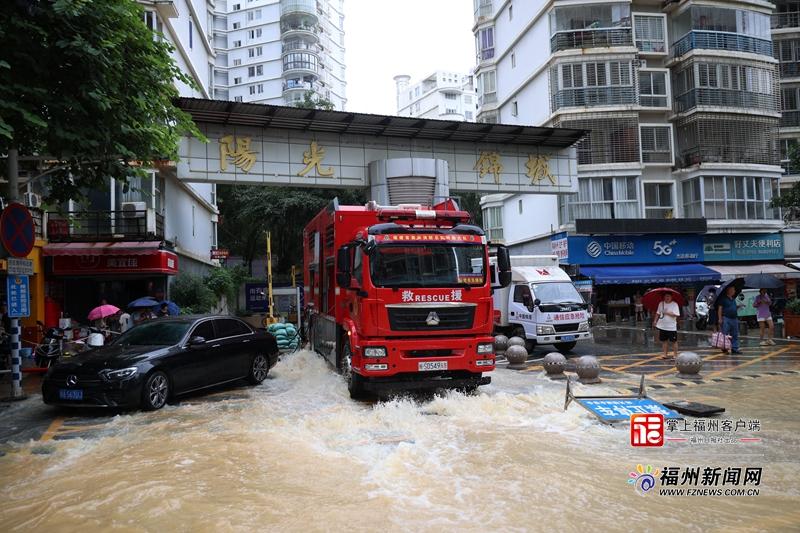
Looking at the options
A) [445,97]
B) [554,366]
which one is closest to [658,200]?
[554,366]

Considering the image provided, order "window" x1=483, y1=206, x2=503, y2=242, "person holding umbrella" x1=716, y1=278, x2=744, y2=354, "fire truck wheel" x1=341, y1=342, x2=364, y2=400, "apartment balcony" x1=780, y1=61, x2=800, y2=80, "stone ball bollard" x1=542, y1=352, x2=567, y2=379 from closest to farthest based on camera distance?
"fire truck wheel" x1=341, y1=342, x2=364, y2=400 → "stone ball bollard" x1=542, y1=352, x2=567, y2=379 → "person holding umbrella" x1=716, y1=278, x2=744, y2=354 → "apartment balcony" x1=780, y1=61, x2=800, y2=80 → "window" x1=483, y1=206, x2=503, y2=242

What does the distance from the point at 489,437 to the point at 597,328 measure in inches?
756

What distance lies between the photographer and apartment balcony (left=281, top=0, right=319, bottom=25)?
73938mm

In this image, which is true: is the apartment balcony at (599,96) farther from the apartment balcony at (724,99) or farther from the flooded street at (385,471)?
the flooded street at (385,471)

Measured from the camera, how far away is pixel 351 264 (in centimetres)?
938

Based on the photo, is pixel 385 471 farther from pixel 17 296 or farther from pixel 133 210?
pixel 133 210

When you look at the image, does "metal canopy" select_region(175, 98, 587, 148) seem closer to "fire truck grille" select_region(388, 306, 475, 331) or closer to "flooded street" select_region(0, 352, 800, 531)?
"fire truck grille" select_region(388, 306, 475, 331)

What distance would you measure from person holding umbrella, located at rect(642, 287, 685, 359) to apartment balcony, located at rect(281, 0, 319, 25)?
233 ft

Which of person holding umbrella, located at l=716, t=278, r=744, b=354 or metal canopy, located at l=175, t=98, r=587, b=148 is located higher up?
metal canopy, located at l=175, t=98, r=587, b=148

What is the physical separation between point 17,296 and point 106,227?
9280 mm

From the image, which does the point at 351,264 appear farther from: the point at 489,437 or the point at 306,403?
the point at 489,437

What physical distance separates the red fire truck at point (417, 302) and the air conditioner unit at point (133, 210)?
11811 millimetres

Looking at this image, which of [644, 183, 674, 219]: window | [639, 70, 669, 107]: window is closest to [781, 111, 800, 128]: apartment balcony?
[639, 70, 669, 107]: window

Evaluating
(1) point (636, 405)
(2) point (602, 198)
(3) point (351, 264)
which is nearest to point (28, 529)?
(3) point (351, 264)
